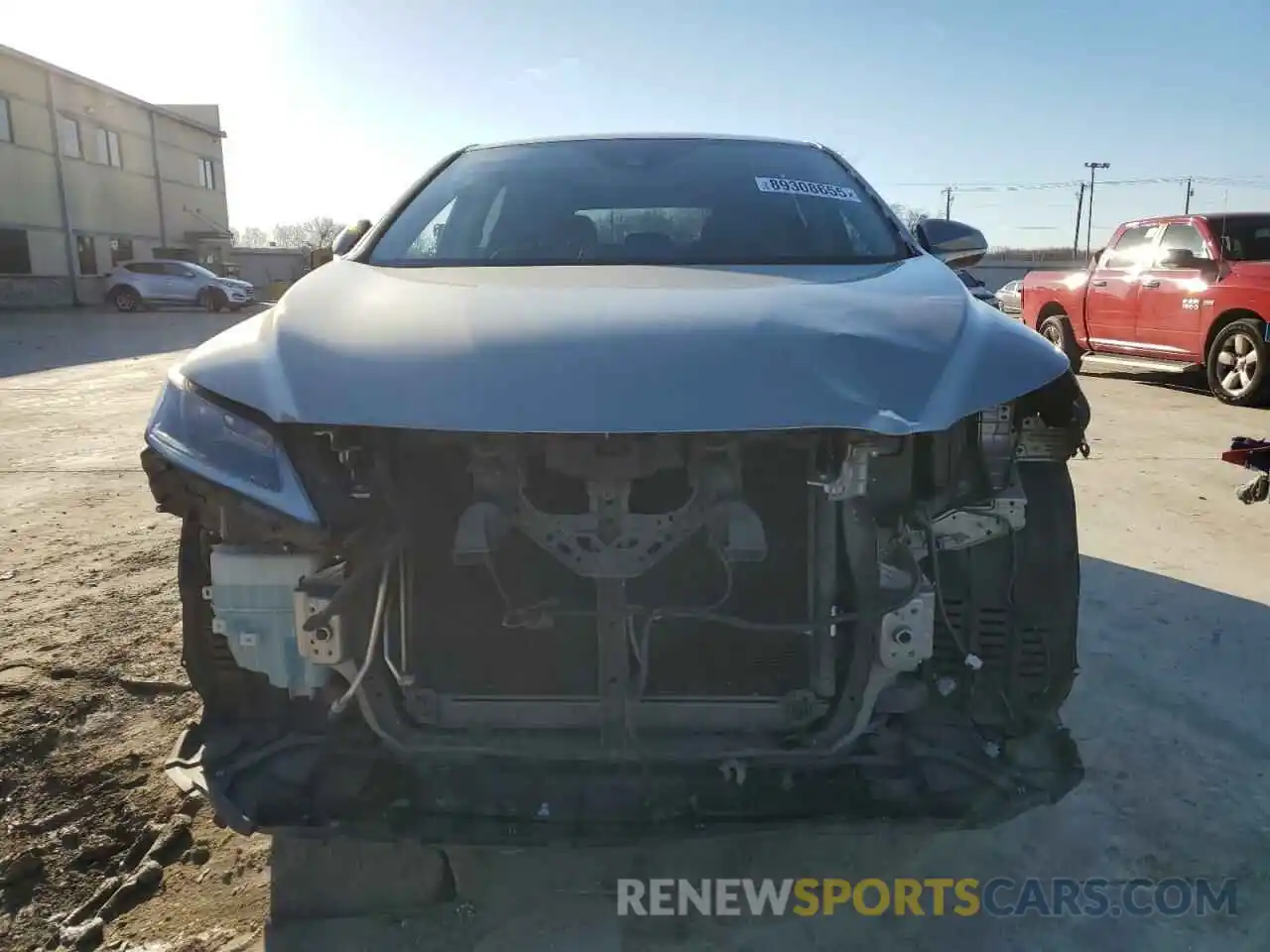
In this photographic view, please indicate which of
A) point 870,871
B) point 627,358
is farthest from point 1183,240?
point 627,358

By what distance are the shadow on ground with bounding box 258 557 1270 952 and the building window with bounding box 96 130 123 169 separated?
31359mm

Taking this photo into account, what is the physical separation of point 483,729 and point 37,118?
29738 millimetres

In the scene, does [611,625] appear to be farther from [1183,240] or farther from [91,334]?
[91,334]

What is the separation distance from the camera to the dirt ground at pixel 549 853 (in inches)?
78.5

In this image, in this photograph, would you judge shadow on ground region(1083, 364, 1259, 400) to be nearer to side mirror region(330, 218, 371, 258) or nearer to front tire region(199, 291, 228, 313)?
side mirror region(330, 218, 371, 258)

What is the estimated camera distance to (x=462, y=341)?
181 cm

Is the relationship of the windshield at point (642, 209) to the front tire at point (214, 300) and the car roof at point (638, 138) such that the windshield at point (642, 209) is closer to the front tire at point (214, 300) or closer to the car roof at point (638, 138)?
the car roof at point (638, 138)

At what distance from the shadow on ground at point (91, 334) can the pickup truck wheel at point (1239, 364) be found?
43.5ft

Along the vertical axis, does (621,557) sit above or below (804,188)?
below

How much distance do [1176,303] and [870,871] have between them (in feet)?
28.9

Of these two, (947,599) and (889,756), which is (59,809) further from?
(947,599)

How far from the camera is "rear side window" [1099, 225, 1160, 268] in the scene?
32.1 ft

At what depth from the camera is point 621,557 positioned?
69.6 inches

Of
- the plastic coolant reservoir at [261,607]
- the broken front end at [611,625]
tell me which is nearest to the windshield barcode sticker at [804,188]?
the broken front end at [611,625]
